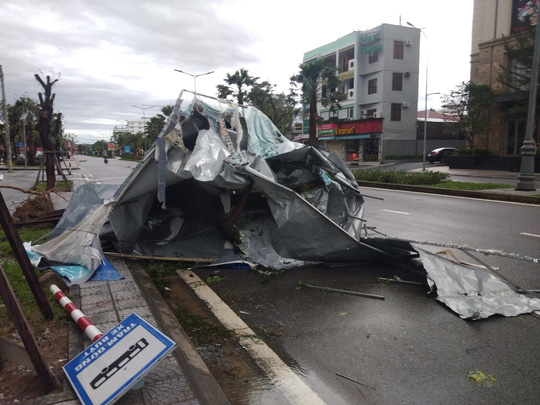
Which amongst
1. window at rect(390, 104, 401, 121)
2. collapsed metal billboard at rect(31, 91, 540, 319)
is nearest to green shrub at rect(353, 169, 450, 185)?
collapsed metal billboard at rect(31, 91, 540, 319)

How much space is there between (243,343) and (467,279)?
254 cm

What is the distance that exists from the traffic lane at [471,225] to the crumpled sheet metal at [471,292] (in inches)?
25.4

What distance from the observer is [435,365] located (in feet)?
10.2

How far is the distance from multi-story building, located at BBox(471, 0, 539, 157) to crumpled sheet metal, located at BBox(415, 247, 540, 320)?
1110 inches

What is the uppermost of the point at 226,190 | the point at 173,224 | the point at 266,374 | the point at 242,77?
the point at 242,77

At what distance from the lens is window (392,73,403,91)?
4347cm

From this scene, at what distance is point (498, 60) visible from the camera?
30234mm

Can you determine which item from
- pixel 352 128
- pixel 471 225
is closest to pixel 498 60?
pixel 352 128

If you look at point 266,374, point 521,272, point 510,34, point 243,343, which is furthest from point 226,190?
point 510,34

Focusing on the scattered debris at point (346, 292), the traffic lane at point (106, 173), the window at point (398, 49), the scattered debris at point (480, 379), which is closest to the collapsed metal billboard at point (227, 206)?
the scattered debris at point (346, 292)

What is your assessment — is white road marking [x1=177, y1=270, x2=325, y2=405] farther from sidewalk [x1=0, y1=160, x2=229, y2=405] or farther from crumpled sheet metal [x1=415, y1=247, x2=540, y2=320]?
crumpled sheet metal [x1=415, y1=247, x2=540, y2=320]

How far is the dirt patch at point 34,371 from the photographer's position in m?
2.54

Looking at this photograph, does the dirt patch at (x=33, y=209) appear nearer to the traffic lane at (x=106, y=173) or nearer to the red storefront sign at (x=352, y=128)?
the traffic lane at (x=106, y=173)

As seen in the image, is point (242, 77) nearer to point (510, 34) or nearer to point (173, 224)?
point (510, 34)
